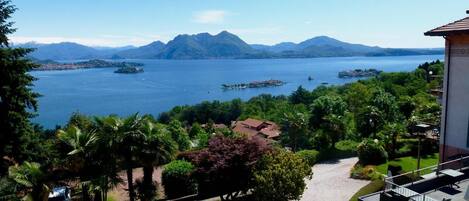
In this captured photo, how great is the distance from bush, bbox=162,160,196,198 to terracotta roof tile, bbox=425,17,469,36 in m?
12.7

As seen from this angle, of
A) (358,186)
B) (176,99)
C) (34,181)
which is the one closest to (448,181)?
Result: (358,186)

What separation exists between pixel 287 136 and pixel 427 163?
13.8m

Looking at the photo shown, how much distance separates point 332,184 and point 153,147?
11.1 m

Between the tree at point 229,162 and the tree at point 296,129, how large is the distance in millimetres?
17130

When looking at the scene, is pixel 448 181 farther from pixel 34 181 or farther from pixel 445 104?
pixel 34 181

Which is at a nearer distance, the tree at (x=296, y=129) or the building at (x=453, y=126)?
the building at (x=453, y=126)

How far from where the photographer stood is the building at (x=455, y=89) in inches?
475

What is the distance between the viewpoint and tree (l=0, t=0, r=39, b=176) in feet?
61.8

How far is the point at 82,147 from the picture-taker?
16469mm

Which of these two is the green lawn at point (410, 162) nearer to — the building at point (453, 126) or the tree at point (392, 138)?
the tree at point (392, 138)

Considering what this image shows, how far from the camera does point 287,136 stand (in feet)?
121

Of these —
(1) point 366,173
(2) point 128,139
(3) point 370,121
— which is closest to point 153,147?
(2) point 128,139

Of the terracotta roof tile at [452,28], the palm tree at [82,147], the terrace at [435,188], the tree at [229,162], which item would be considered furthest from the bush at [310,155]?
the terracotta roof tile at [452,28]

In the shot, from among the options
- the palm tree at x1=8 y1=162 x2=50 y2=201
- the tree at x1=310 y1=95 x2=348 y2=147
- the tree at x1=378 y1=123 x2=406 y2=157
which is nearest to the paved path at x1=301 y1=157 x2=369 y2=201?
the tree at x1=378 y1=123 x2=406 y2=157
